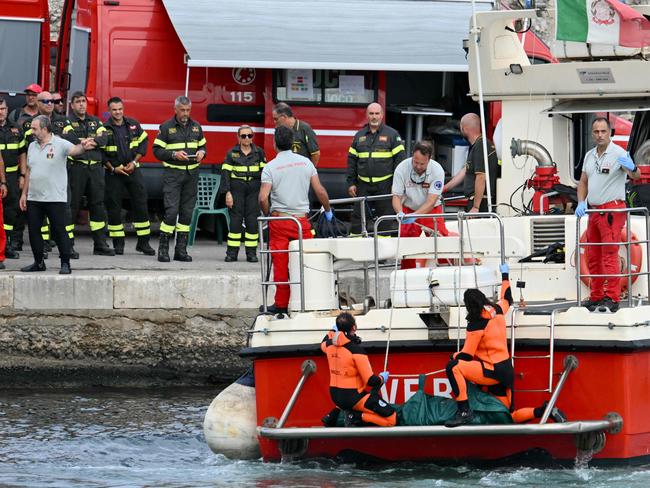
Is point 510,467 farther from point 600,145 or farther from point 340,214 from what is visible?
point 340,214

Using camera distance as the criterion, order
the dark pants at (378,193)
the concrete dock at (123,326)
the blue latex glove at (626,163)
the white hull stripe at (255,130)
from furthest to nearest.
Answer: the white hull stripe at (255,130), the dark pants at (378,193), the concrete dock at (123,326), the blue latex glove at (626,163)

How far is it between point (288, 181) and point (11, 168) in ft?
16.9

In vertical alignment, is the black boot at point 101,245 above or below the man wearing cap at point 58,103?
below

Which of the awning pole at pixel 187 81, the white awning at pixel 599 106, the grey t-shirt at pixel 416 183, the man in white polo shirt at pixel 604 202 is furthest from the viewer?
the awning pole at pixel 187 81

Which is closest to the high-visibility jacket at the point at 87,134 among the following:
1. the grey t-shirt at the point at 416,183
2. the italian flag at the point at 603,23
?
the grey t-shirt at the point at 416,183

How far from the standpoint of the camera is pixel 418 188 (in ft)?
36.8

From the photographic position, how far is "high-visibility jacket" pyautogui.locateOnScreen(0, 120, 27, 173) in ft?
49.3

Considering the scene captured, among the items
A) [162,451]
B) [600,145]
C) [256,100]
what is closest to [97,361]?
[162,451]

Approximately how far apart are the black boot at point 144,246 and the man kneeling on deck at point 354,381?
6177mm

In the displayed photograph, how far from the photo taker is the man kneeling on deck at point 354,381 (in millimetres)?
9391

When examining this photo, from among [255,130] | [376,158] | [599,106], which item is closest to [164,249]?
[376,158]

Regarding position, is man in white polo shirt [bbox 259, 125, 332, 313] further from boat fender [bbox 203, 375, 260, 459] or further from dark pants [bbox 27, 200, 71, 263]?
dark pants [bbox 27, 200, 71, 263]

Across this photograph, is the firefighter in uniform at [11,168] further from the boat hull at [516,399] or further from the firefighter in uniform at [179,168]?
the boat hull at [516,399]

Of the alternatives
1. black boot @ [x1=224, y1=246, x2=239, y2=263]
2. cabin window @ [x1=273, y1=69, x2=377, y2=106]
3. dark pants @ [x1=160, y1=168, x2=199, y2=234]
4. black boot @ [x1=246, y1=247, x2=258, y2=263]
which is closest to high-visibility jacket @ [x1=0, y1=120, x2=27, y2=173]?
dark pants @ [x1=160, y1=168, x2=199, y2=234]
